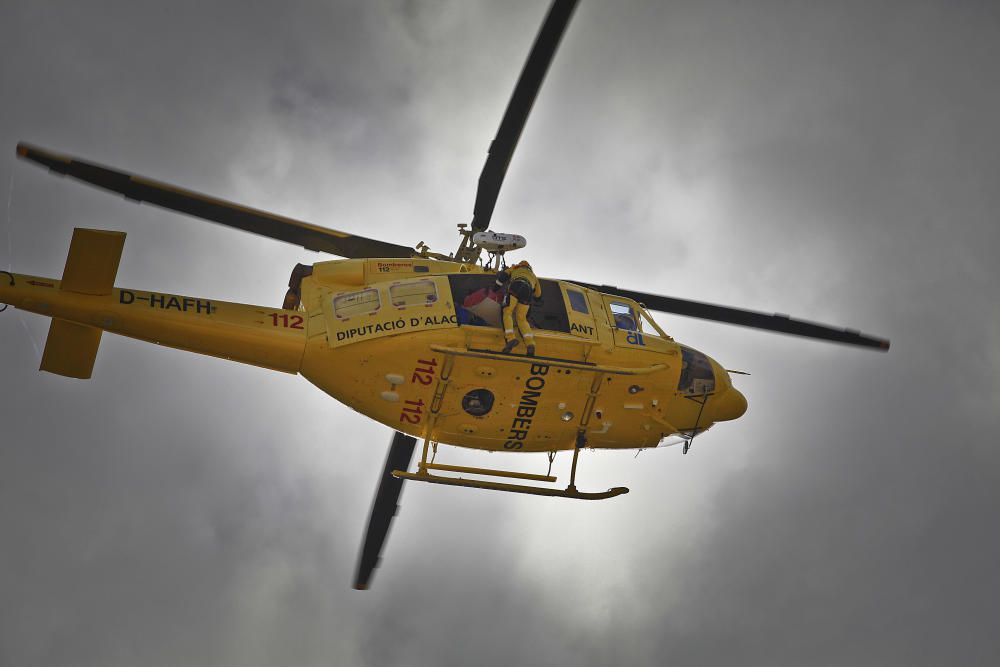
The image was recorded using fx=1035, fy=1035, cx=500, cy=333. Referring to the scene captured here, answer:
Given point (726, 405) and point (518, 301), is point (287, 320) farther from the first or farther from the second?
point (726, 405)

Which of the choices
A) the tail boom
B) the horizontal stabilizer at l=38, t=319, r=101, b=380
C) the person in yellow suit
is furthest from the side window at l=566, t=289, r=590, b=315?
the horizontal stabilizer at l=38, t=319, r=101, b=380

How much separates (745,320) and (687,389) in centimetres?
206

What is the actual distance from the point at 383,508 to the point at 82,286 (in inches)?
310

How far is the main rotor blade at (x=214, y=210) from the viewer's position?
14.8 meters

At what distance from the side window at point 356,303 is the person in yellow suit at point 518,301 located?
189 cm

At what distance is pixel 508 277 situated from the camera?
15.2m

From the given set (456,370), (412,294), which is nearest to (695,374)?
(456,370)

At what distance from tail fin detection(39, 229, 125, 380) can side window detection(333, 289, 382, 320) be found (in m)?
3.16

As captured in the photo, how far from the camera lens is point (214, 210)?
15.6 m

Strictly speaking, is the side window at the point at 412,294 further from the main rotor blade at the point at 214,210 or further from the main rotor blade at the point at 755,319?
the main rotor blade at the point at 755,319

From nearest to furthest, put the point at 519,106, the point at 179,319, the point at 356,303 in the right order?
1. the point at 179,319
2. the point at 519,106
3. the point at 356,303

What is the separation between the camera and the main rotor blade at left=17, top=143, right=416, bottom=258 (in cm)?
1479

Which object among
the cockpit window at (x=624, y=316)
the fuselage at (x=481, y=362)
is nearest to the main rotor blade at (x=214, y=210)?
the fuselage at (x=481, y=362)

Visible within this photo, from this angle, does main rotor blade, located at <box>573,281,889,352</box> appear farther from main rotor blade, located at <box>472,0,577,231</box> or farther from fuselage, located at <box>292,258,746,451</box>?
main rotor blade, located at <box>472,0,577,231</box>
